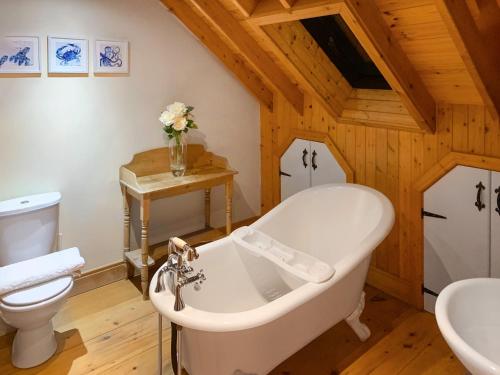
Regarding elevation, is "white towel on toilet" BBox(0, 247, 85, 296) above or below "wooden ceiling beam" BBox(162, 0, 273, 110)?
below

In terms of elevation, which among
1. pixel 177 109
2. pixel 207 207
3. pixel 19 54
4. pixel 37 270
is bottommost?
pixel 37 270

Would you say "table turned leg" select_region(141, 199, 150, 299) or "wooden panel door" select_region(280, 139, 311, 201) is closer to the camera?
"table turned leg" select_region(141, 199, 150, 299)

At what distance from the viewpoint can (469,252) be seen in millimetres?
2471

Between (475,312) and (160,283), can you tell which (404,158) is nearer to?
(475,312)

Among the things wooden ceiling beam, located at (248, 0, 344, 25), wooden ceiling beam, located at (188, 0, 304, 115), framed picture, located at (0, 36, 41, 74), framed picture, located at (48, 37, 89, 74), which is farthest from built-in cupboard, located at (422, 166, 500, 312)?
framed picture, located at (0, 36, 41, 74)

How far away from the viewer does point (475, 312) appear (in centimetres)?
182

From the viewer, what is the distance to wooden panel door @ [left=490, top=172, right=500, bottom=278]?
2.29 m

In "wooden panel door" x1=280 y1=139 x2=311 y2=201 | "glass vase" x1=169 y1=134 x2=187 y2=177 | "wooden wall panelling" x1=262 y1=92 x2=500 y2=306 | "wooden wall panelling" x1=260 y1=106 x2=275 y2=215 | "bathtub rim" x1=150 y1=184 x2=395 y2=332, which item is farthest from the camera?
"wooden wall panelling" x1=260 y1=106 x2=275 y2=215

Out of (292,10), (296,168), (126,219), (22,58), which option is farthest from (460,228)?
(22,58)

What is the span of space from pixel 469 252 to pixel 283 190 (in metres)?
1.68

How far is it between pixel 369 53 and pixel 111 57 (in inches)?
68.0

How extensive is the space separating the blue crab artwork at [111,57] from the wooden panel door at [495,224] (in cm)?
246

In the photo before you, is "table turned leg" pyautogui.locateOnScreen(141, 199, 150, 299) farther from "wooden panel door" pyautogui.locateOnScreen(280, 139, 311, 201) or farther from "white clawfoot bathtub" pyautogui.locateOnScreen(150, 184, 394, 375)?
"wooden panel door" pyautogui.locateOnScreen(280, 139, 311, 201)

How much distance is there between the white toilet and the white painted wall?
0.73ft
